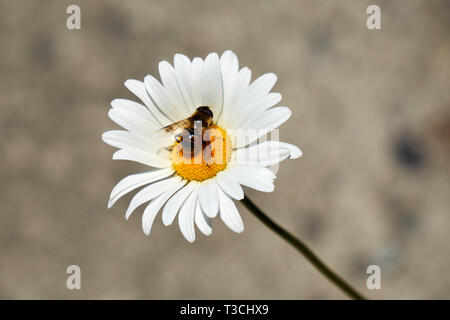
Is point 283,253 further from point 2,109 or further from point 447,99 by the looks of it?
point 2,109

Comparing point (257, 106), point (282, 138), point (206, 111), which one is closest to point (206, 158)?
point (206, 111)

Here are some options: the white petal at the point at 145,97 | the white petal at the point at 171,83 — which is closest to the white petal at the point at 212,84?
the white petal at the point at 171,83

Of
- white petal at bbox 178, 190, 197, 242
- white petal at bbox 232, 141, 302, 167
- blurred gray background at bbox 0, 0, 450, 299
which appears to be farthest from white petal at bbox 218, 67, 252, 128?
blurred gray background at bbox 0, 0, 450, 299

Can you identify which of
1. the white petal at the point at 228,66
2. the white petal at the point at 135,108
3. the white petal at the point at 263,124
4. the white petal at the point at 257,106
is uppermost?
the white petal at the point at 228,66

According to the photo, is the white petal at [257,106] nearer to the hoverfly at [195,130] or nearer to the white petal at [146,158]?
the hoverfly at [195,130]

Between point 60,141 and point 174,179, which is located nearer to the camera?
point 174,179

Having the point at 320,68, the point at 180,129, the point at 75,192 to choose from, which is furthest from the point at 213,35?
the point at 180,129

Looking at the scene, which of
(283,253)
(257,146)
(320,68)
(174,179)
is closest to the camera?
(257,146)
